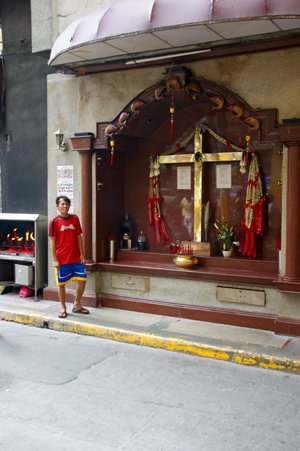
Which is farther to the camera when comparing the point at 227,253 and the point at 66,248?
the point at 227,253

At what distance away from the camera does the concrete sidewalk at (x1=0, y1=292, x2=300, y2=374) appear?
6.00 metres

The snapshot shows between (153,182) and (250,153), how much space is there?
206 cm

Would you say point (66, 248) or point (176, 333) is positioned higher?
point (66, 248)

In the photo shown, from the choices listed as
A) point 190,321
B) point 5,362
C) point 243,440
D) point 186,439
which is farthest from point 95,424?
point 190,321

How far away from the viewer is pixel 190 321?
7598 mm

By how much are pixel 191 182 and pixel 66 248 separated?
107 inches

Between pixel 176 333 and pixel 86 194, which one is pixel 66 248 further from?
pixel 176 333

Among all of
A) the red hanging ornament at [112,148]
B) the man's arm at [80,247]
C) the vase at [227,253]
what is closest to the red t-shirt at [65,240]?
the man's arm at [80,247]

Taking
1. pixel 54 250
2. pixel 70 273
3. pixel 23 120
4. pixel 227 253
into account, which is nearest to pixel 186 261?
pixel 227 253

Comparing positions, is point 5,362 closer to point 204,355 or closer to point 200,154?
point 204,355

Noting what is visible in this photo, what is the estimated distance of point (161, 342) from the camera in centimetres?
664

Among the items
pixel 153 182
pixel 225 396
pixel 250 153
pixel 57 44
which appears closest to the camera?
pixel 225 396

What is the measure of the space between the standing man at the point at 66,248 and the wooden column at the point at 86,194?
0.54 m

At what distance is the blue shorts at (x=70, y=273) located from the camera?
778 centimetres
